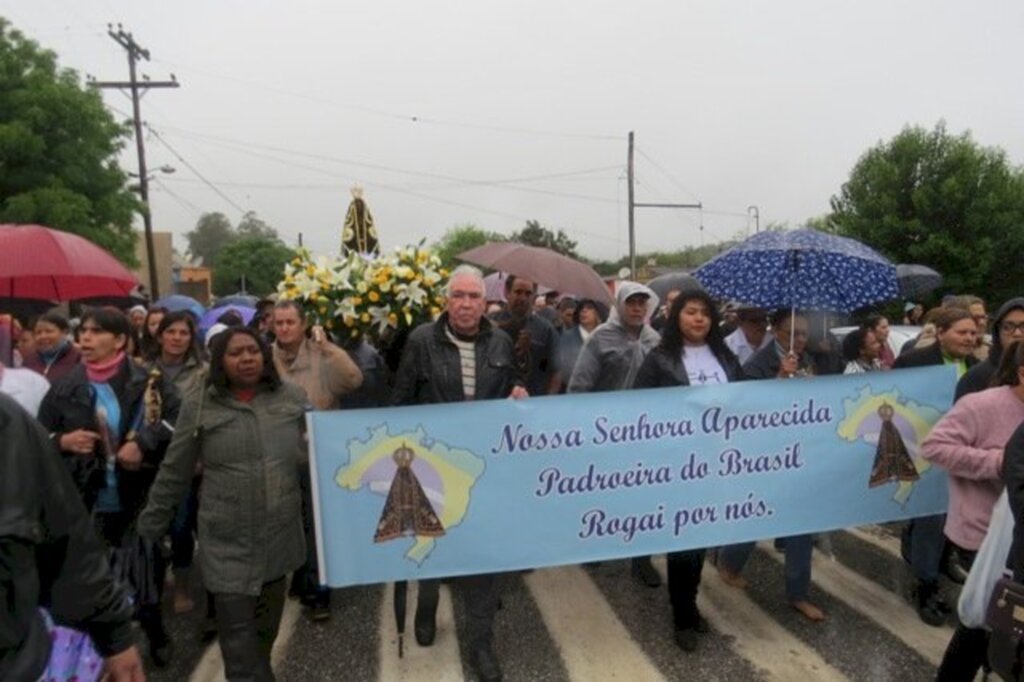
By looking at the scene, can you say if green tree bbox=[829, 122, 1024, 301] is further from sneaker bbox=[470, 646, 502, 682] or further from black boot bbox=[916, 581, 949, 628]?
sneaker bbox=[470, 646, 502, 682]

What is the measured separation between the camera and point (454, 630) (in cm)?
414

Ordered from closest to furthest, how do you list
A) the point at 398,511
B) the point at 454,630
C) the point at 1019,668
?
the point at 1019,668
the point at 398,511
the point at 454,630

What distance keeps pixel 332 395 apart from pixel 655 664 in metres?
2.31

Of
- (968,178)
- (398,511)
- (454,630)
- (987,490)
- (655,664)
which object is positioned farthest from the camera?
(968,178)

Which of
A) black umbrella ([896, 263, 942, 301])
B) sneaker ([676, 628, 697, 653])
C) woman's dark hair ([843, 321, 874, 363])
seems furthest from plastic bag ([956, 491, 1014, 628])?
black umbrella ([896, 263, 942, 301])

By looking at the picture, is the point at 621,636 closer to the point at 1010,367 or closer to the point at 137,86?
the point at 1010,367

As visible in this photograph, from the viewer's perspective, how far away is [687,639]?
3885mm

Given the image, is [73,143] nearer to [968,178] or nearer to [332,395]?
[332,395]

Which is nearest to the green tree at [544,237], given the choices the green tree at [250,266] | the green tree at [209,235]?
the green tree at [250,266]

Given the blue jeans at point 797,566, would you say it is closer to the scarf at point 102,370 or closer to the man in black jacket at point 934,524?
the man in black jacket at point 934,524

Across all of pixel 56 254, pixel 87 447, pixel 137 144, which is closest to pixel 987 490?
pixel 87 447

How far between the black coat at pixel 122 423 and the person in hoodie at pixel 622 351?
2459 millimetres

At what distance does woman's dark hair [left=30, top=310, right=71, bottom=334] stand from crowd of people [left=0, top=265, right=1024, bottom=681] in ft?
0.04

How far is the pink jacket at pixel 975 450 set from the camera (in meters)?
3.15
